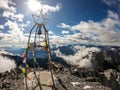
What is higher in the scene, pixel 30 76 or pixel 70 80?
pixel 30 76

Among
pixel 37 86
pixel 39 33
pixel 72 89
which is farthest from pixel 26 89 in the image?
pixel 72 89

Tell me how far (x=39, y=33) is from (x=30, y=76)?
480 cm

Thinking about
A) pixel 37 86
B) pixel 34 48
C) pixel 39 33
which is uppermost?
pixel 39 33

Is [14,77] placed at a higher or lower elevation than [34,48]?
lower

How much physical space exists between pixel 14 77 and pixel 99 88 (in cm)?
1233

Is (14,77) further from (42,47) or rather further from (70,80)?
(42,47)

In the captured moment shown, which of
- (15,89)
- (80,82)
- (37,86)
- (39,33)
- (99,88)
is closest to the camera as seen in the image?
(39,33)

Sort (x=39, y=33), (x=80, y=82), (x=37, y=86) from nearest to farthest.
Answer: (x=39, y=33)
(x=37, y=86)
(x=80, y=82)

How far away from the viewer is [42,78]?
20031 millimetres

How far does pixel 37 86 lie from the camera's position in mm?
19516

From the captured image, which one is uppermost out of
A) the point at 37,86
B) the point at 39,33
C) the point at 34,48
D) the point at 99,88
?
the point at 39,33

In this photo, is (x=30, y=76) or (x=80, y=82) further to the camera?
(x=80, y=82)

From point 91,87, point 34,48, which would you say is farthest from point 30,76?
point 91,87

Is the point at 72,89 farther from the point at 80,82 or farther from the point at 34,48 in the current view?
the point at 34,48
